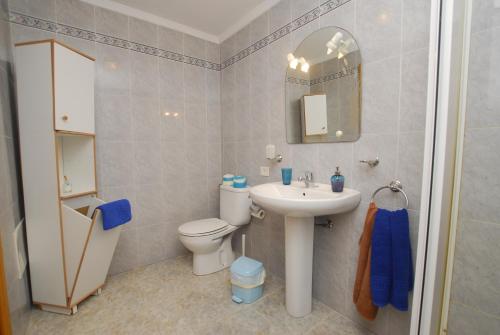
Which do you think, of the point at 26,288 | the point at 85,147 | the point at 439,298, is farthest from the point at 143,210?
the point at 439,298

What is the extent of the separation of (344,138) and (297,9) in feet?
3.33

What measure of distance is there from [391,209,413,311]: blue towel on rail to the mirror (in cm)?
52

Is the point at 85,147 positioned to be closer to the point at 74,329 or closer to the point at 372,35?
the point at 74,329

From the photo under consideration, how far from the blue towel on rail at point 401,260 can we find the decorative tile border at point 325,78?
84cm

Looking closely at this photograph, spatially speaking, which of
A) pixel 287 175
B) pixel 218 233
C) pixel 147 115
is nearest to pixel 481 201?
pixel 287 175

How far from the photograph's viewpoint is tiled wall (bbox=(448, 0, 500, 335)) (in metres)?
0.83

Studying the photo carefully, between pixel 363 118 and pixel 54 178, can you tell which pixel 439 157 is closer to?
pixel 363 118

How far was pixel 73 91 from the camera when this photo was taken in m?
1.42

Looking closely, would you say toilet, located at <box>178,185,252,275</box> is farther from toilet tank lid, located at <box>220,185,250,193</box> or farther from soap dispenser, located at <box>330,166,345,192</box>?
soap dispenser, located at <box>330,166,345,192</box>

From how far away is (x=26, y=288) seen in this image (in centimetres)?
143

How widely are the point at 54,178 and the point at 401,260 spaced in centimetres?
195

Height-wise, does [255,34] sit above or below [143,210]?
above

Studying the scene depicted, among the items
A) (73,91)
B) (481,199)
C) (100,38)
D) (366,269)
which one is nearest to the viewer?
(481,199)

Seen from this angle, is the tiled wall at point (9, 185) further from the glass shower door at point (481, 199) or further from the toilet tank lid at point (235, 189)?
the glass shower door at point (481, 199)
